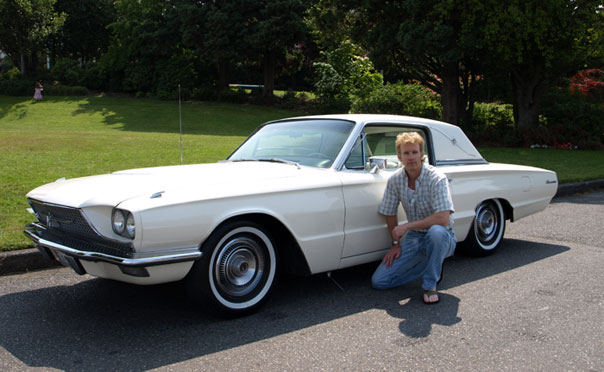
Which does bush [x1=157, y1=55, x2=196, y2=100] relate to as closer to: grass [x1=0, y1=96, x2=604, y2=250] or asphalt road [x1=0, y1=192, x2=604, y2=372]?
grass [x1=0, y1=96, x2=604, y2=250]

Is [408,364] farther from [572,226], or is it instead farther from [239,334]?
[572,226]

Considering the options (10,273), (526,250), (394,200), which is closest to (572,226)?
(526,250)

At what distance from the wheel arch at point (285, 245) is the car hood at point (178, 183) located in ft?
0.87

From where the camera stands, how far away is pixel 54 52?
4400 cm

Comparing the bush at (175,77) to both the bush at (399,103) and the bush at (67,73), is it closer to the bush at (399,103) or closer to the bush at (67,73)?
the bush at (67,73)

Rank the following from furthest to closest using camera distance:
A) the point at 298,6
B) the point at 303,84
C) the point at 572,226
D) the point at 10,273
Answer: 1. the point at 303,84
2. the point at 298,6
3. the point at 572,226
4. the point at 10,273

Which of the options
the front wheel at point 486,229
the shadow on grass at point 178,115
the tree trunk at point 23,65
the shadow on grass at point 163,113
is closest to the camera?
the front wheel at point 486,229

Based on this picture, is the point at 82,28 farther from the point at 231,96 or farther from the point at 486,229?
the point at 486,229

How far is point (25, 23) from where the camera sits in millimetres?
31984

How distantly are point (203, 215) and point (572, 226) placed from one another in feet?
18.4

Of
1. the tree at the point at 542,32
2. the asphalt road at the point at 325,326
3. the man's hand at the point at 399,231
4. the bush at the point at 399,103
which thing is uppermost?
the tree at the point at 542,32

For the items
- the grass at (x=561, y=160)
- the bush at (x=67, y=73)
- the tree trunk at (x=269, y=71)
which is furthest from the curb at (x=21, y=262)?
the bush at (x=67, y=73)

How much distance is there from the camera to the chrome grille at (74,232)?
3.45 metres

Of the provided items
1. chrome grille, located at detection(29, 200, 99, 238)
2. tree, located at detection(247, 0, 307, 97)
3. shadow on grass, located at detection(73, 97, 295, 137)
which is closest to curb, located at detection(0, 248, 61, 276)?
chrome grille, located at detection(29, 200, 99, 238)
